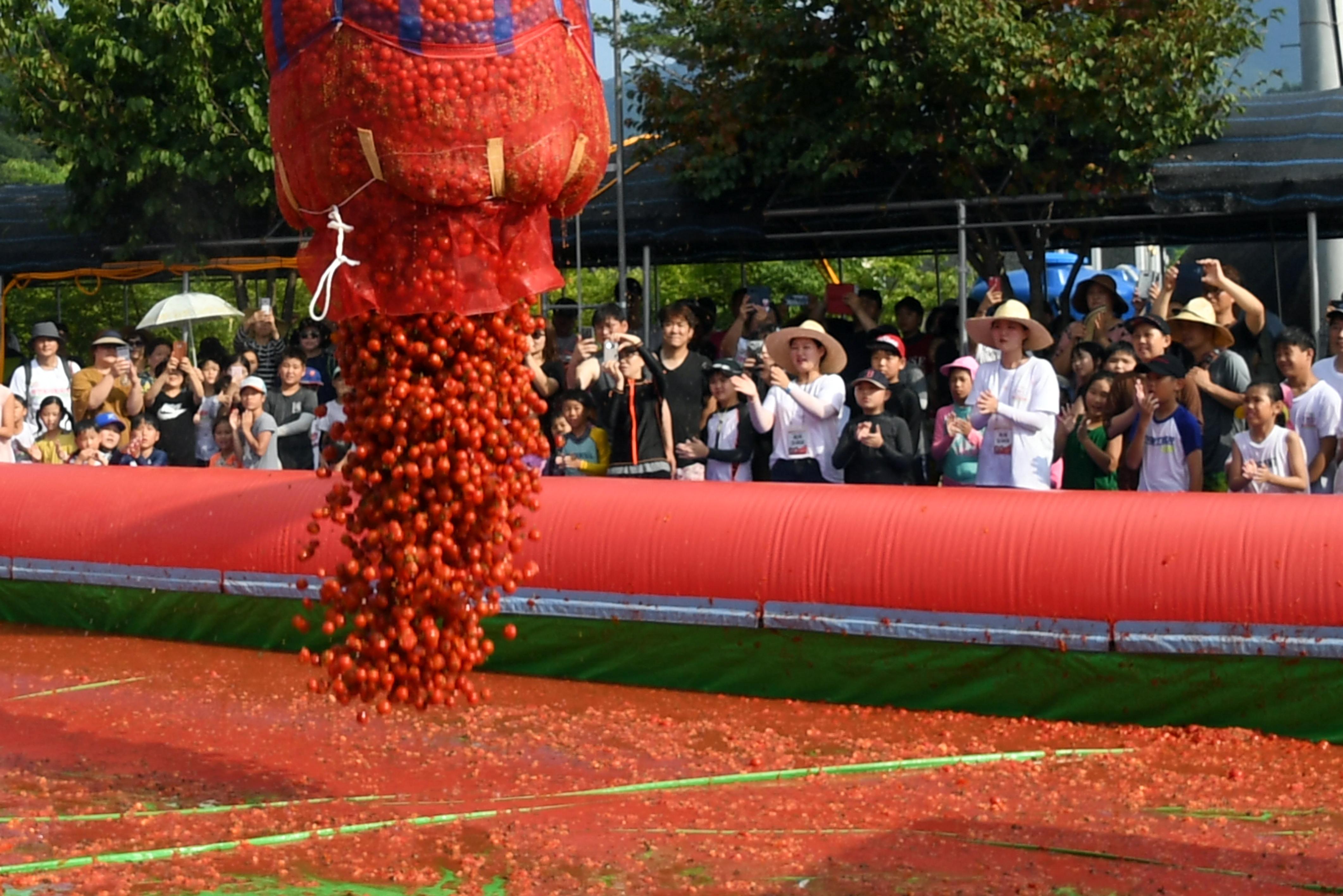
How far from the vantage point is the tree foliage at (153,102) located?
15039 millimetres

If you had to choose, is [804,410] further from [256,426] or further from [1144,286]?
[1144,286]

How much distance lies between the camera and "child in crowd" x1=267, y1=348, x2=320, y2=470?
34.9ft

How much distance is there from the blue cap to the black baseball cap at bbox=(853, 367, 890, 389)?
5447 mm

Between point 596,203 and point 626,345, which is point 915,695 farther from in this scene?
point 596,203

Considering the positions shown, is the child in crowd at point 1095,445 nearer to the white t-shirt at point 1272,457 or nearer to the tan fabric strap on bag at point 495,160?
the white t-shirt at point 1272,457

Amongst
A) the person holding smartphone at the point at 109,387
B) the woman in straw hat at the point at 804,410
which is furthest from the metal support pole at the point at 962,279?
the person holding smartphone at the point at 109,387

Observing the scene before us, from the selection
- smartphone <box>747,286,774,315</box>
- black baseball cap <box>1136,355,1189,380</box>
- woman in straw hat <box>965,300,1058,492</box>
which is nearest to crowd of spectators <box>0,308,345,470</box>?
smartphone <box>747,286,774,315</box>

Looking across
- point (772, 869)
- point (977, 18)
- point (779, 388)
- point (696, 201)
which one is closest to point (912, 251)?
point (696, 201)

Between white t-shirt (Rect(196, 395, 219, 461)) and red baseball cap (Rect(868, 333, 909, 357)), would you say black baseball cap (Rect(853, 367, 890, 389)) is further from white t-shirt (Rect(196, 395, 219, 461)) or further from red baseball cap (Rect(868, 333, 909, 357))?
white t-shirt (Rect(196, 395, 219, 461))

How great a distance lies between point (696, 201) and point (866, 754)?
7.28m

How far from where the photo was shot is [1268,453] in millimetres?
7688

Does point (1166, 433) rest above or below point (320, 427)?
below

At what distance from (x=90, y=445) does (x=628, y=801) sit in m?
6.81

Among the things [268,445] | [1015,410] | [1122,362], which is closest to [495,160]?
[1015,410]
